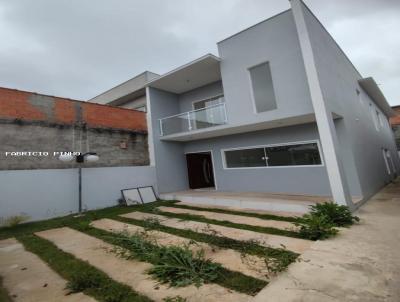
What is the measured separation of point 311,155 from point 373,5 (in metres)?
4.82

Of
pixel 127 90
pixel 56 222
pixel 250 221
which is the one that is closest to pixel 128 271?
pixel 250 221

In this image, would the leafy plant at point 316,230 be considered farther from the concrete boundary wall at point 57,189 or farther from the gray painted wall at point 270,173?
the concrete boundary wall at point 57,189

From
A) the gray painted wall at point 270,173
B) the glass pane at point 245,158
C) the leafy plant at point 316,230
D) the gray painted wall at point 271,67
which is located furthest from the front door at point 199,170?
the leafy plant at point 316,230

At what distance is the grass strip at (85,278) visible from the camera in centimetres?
240

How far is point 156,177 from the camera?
10.5 meters

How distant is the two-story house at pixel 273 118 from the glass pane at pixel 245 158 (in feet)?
0.15

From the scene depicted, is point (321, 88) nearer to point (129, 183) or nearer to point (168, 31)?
point (168, 31)

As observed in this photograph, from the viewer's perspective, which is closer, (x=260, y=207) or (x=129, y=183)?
(x=260, y=207)

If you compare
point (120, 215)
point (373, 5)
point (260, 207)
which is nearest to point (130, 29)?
point (120, 215)

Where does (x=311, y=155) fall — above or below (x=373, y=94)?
below

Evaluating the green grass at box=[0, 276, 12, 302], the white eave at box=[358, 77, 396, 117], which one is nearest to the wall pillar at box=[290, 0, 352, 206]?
the green grass at box=[0, 276, 12, 302]

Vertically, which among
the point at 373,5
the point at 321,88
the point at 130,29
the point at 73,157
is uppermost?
the point at 130,29

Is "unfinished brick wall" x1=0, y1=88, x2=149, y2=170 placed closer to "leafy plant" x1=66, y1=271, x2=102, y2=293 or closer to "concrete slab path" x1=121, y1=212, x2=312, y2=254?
"concrete slab path" x1=121, y1=212, x2=312, y2=254

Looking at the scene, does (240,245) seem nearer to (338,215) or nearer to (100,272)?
(100,272)
